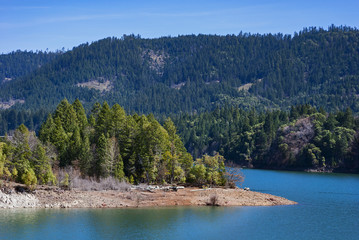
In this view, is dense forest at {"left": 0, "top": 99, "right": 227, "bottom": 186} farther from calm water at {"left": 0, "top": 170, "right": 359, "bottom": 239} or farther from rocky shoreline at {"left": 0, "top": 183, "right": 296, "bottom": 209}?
calm water at {"left": 0, "top": 170, "right": 359, "bottom": 239}

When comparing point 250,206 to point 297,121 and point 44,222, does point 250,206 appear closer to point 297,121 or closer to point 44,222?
point 44,222

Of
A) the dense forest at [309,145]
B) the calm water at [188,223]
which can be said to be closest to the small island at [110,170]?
the calm water at [188,223]

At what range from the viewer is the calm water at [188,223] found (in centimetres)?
6325

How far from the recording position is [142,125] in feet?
329

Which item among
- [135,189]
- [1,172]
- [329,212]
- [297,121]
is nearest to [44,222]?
[1,172]

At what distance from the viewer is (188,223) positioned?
230 feet

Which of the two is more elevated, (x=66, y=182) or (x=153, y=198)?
(x=66, y=182)

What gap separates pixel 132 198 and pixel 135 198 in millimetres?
465

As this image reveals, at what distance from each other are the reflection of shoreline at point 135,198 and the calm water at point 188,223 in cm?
294

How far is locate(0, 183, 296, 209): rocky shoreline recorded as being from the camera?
7806 cm

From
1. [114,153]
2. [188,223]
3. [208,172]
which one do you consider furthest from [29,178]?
[208,172]

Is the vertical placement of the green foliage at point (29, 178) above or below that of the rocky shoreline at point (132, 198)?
above

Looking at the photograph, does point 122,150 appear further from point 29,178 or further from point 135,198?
point 29,178

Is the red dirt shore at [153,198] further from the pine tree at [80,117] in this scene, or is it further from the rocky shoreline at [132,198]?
the pine tree at [80,117]
